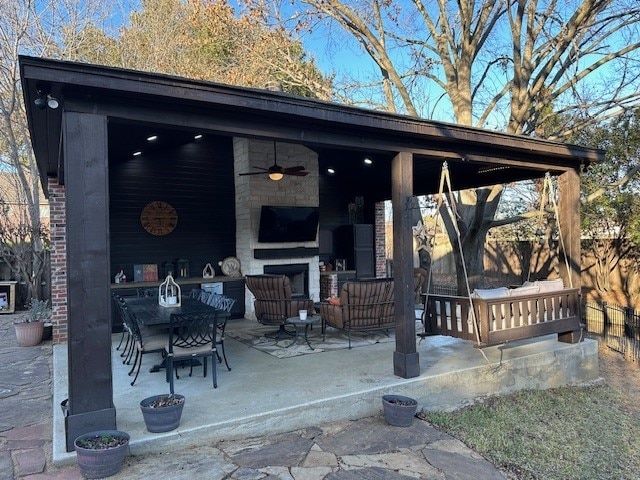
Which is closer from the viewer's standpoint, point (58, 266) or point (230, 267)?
point (58, 266)

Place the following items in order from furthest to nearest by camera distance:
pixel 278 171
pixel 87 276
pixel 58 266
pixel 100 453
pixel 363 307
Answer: pixel 278 171 → pixel 58 266 → pixel 363 307 → pixel 87 276 → pixel 100 453

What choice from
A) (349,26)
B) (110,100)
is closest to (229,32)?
(349,26)

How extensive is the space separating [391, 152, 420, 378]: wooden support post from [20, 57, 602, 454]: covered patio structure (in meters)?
0.01

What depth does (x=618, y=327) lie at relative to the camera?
7793mm

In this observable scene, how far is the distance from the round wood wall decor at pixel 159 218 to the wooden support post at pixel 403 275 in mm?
4495

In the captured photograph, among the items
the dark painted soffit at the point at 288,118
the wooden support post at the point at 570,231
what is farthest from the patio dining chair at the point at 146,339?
the wooden support post at the point at 570,231

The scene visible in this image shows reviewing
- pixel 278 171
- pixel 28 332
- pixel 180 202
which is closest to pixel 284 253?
pixel 278 171

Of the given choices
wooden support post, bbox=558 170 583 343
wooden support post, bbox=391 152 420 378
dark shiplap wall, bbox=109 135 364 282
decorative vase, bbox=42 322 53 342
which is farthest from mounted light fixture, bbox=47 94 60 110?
wooden support post, bbox=558 170 583 343

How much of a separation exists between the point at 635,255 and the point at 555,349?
198 inches

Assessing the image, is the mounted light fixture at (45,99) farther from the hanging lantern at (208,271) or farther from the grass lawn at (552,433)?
the hanging lantern at (208,271)

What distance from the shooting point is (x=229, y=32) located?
9.88 meters

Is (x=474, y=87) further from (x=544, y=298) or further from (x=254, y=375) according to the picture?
(x=254, y=375)

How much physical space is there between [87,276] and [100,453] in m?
1.08

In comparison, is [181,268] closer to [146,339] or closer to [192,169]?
[192,169]
